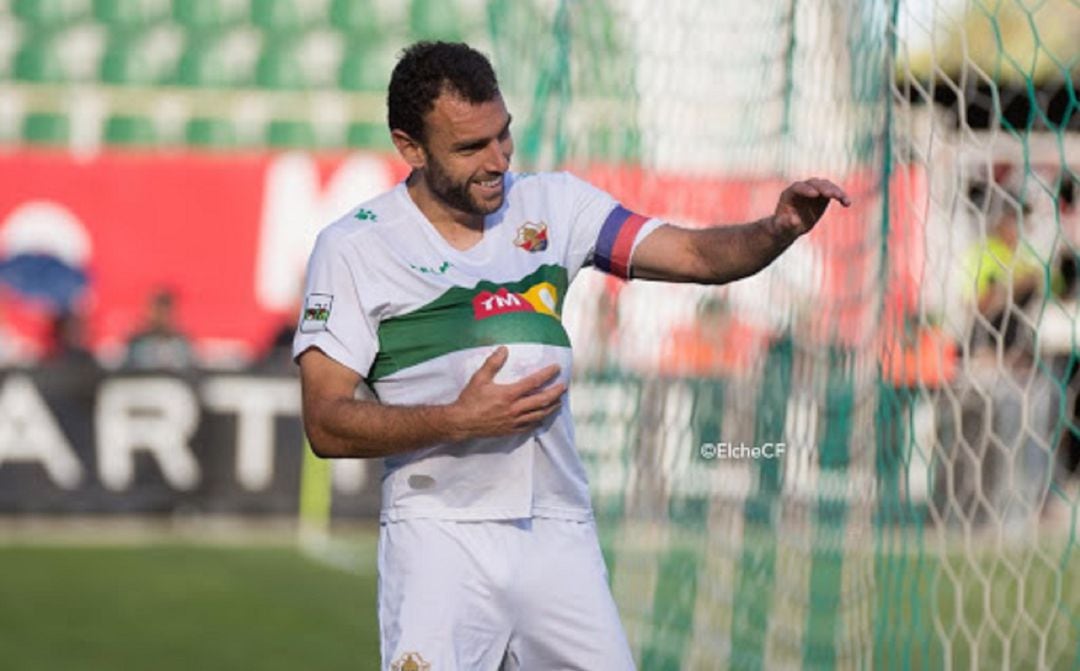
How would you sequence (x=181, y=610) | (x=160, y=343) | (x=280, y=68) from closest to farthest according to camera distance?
(x=181, y=610), (x=160, y=343), (x=280, y=68)

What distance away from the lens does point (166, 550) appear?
44.0 feet

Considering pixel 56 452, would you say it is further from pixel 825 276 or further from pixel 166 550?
pixel 825 276

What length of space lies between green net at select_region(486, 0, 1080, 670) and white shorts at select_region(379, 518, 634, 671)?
4.94 ft

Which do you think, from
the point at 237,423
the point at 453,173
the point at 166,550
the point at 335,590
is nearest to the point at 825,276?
the point at 453,173

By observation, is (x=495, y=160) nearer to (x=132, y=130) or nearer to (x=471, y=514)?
(x=471, y=514)

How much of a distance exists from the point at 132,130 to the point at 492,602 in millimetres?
14811

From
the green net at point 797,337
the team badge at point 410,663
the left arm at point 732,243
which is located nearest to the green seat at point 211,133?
the green net at point 797,337

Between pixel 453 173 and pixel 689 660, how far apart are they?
350cm

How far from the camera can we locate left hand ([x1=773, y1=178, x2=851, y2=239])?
13.9ft

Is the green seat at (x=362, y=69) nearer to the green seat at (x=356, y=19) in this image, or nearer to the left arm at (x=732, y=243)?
the green seat at (x=356, y=19)

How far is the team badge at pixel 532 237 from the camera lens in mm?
4496

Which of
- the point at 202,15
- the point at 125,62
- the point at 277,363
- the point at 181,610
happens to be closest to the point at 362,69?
the point at 202,15

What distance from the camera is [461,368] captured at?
437 centimetres

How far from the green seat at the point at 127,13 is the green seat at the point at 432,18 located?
88.0 inches
